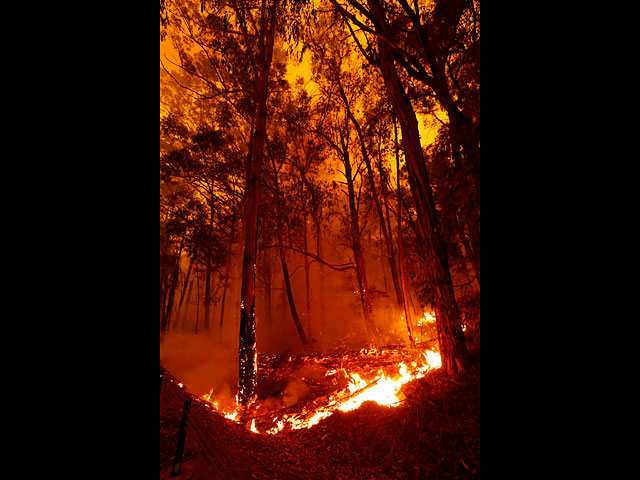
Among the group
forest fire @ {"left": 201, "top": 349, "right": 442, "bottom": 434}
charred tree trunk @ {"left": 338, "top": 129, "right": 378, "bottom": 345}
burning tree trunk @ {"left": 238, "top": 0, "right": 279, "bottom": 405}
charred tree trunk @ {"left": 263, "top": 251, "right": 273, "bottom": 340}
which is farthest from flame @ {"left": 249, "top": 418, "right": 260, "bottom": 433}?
charred tree trunk @ {"left": 263, "top": 251, "right": 273, "bottom": 340}

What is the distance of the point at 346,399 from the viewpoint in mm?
6031

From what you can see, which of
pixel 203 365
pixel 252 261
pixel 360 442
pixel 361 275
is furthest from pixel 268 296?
pixel 360 442

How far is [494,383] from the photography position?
4.39 feet

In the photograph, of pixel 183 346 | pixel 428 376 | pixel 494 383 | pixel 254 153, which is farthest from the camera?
pixel 183 346

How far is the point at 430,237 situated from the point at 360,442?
11.8 feet

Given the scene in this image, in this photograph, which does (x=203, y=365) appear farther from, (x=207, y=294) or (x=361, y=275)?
(x=361, y=275)

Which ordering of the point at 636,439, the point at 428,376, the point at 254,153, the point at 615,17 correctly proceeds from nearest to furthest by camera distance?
1. the point at 636,439
2. the point at 615,17
3. the point at 428,376
4. the point at 254,153

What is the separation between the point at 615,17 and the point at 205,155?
48.2 ft

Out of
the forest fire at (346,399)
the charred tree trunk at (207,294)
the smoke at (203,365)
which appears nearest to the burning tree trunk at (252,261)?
the forest fire at (346,399)

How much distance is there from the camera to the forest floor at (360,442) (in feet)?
11.2

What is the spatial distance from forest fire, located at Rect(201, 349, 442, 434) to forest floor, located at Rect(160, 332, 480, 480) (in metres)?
0.37

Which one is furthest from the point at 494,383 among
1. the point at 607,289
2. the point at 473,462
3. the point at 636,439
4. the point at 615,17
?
the point at 473,462

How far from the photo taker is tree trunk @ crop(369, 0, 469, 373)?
4.66 m
